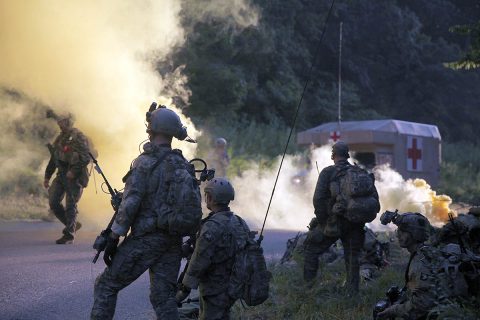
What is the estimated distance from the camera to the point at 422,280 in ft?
14.8

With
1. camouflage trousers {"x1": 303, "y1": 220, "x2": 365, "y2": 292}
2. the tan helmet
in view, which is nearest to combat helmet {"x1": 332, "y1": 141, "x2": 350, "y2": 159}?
camouflage trousers {"x1": 303, "y1": 220, "x2": 365, "y2": 292}

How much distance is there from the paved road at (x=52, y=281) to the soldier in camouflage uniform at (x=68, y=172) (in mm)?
365

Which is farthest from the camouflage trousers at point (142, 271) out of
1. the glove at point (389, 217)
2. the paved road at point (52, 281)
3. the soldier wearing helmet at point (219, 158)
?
the soldier wearing helmet at point (219, 158)

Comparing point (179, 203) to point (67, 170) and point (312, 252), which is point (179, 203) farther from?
point (67, 170)

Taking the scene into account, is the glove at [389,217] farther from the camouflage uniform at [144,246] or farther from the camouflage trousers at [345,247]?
the camouflage trousers at [345,247]

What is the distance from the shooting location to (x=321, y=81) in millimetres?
32812

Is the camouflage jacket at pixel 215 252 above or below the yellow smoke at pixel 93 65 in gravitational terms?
below

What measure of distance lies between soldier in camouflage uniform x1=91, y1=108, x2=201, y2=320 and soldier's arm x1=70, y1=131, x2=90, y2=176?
5.28m

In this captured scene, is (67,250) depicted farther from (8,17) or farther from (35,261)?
(8,17)

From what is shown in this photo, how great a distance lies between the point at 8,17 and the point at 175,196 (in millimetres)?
8134

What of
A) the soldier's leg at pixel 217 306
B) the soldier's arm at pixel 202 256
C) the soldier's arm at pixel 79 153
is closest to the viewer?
the soldier's arm at pixel 202 256

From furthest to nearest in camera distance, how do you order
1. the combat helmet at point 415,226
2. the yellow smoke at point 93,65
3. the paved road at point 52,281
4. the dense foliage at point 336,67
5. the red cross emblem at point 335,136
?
the dense foliage at point 336,67 → the red cross emblem at point 335,136 → the yellow smoke at point 93,65 → the paved road at point 52,281 → the combat helmet at point 415,226

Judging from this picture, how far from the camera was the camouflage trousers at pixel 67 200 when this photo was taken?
9951 mm

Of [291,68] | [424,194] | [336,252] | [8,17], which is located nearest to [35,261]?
[336,252]
